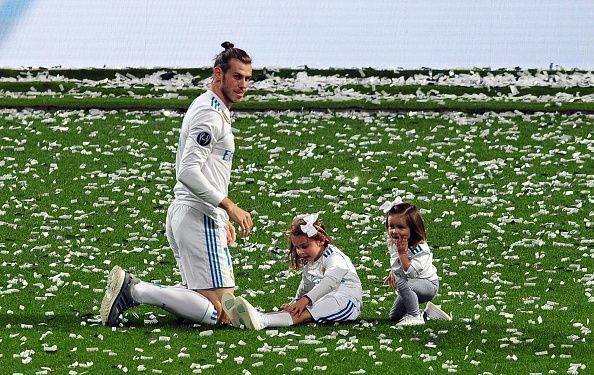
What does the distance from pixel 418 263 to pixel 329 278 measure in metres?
0.76

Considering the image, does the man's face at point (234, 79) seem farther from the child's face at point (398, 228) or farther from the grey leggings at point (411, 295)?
the grey leggings at point (411, 295)

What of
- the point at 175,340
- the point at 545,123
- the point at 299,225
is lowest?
the point at 175,340

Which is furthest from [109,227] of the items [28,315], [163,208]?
[28,315]

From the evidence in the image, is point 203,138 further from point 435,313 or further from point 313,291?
point 435,313

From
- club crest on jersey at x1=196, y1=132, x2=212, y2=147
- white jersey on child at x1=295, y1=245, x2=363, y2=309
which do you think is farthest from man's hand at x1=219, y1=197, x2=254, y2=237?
white jersey on child at x1=295, y1=245, x2=363, y2=309

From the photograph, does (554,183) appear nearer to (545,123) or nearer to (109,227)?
(545,123)

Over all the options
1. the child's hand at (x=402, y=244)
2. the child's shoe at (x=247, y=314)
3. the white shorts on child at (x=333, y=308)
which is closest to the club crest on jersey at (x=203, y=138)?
the child's shoe at (x=247, y=314)

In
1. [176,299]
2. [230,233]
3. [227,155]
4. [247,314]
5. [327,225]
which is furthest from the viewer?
[327,225]

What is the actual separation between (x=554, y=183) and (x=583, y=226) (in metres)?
2.45

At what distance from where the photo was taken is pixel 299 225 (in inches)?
448

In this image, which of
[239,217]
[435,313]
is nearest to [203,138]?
[239,217]

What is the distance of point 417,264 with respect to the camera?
11242 millimetres

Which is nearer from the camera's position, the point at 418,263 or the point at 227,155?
the point at 227,155

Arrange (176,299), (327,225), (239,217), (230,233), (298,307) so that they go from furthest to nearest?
(327,225) → (230,233) → (298,307) → (176,299) → (239,217)
